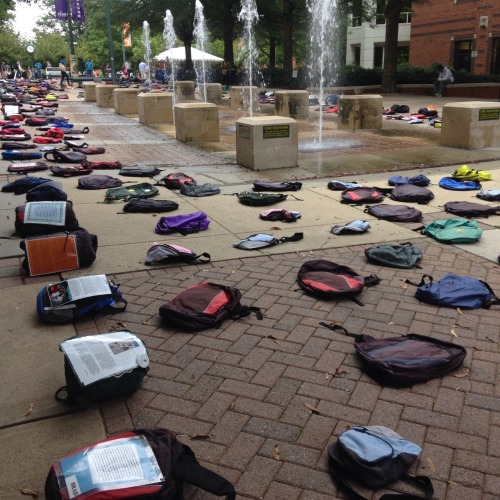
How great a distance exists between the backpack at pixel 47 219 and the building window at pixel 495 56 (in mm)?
32828

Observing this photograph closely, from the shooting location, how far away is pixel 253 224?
6.46 metres

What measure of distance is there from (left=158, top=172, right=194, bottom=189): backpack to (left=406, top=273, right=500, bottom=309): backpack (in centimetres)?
454

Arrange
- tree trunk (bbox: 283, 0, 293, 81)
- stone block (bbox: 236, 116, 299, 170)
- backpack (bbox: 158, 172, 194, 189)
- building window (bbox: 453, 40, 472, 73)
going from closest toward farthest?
1. backpack (bbox: 158, 172, 194, 189)
2. stone block (bbox: 236, 116, 299, 170)
3. tree trunk (bbox: 283, 0, 293, 81)
4. building window (bbox: 453, 40, 472, 73)

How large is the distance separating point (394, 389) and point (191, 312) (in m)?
1.49

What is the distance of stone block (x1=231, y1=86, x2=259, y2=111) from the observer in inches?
830

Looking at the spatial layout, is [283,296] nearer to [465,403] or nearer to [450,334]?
[450,334]

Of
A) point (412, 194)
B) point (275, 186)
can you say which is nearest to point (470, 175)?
point (412, 194)

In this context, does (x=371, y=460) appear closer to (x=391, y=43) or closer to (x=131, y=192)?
(x=131, y=192)

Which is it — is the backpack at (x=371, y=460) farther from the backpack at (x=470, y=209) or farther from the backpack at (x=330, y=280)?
the backpack at (x=470, y=209)

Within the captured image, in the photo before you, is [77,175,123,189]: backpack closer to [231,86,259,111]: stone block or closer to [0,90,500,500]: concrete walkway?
[0,90,500,500]: concrete walkway

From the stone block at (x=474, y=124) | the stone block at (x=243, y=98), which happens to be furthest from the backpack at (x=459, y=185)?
the stone block at (x=243, y=98)

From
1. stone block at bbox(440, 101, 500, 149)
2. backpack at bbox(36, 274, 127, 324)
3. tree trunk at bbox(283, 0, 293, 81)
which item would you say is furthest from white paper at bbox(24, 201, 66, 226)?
tree trunk at bbox(283, 0, 293, 81)

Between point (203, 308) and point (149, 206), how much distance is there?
318 cm

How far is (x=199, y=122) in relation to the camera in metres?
13.0
